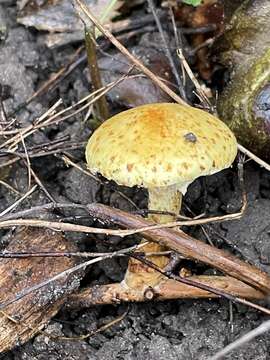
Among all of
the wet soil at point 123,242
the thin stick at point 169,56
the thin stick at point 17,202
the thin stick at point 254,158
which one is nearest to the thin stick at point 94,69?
the wet soil at point 123,242

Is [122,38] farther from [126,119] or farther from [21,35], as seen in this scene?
[126,119]

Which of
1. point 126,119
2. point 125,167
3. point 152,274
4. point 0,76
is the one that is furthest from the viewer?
point 0,76

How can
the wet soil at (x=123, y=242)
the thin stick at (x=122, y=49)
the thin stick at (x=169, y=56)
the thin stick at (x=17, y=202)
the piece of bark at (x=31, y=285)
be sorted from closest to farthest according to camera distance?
the piece of bark at (x=31, y=285) → the wet soil at (x=123, y=242) → the thin stick at (x=17, y=202) → the thin stick at (x=122, y=49) → the thin stick at (x=169, y=56)

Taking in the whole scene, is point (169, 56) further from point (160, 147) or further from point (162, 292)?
point (162, 292)

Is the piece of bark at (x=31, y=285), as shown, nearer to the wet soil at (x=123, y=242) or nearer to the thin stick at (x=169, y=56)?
the wet soil at (x=123, y=242)

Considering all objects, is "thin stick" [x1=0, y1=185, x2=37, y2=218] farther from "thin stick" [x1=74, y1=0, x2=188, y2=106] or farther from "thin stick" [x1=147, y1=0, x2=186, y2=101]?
"thin stick" [x1=147, y1=0, x2=186, y2=101]

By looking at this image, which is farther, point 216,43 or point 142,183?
point 216,43

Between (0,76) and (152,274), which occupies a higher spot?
(0,76)

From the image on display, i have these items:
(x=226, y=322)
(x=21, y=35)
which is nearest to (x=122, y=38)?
(x=21, y=35)
